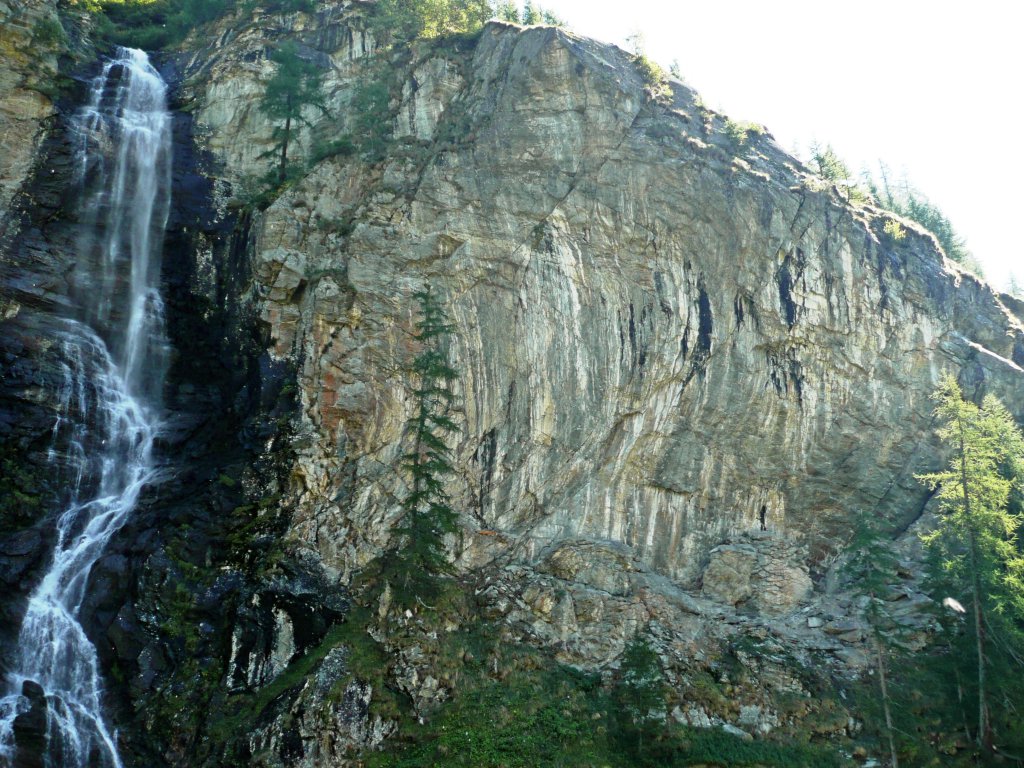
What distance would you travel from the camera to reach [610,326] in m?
26.6

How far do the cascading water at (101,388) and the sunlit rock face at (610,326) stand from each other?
14.7ft

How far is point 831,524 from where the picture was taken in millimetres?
26594

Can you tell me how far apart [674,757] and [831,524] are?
1058cm

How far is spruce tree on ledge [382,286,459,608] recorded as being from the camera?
2261 centimetres

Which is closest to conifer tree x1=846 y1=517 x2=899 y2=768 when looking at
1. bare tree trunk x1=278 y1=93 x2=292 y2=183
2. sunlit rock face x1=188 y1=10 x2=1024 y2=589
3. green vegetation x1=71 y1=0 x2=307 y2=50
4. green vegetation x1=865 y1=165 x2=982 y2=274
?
sunlit rock face x1=188 y1=10 x2=1024 y2=589

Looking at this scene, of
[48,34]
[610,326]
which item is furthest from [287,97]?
[610,326]

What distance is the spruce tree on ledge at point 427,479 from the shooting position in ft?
74.2

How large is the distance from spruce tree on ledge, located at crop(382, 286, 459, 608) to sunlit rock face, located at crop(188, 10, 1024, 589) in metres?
0.55

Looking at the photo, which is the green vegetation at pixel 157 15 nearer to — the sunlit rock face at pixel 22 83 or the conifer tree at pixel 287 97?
the sunlit rock face at pixel 22 83

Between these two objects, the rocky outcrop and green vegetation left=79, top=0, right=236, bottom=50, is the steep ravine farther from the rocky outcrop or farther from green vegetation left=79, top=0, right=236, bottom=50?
green vegetation left=79, top=0, right=236, bottom=50

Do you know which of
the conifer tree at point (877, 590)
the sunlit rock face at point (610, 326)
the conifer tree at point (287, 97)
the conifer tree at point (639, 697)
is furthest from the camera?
the conifer tree at point (287, 97)

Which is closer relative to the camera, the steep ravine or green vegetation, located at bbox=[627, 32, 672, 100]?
the steep ravine

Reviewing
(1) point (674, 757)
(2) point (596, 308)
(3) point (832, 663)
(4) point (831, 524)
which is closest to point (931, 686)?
(3) point (832, 663)

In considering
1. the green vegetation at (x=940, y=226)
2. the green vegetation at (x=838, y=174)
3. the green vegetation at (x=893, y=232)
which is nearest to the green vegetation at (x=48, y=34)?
the green vegetation at (x=838, y=174)
